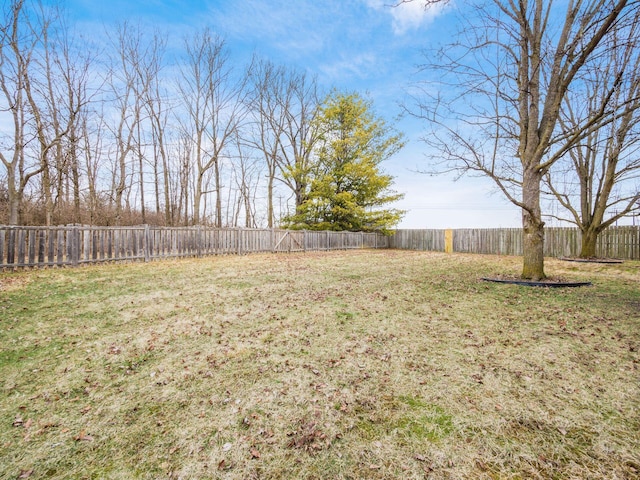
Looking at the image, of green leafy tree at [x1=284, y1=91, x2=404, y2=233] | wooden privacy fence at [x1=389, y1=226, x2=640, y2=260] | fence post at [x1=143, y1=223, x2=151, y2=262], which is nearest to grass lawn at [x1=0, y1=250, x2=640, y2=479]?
fence post at [x1=143, y1=223, x2=151, y2=262]

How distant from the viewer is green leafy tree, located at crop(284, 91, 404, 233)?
19616 millimetres

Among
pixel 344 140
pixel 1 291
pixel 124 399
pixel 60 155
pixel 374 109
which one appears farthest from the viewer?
pixel 374 109

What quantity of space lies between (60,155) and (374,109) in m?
18.1

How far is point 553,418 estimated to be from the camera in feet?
6.68

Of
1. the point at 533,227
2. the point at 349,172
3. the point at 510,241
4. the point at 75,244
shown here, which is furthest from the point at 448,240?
the point at 75,244

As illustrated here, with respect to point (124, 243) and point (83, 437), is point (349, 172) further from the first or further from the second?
point (83, 437)

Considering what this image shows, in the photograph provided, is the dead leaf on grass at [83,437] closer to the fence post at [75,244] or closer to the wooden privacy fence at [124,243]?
the wooden privacy fence at [124,243]

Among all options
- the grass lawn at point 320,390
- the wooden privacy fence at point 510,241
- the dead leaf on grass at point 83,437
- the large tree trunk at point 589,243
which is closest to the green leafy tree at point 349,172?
the wooden privacy fence at point 510,241

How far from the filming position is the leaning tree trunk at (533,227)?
6812 mm

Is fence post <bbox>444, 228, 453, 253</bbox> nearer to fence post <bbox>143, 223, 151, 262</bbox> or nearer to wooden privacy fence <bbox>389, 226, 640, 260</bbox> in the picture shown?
wooden privacy fence <bbox>389, 226, 640, 260</bbox>

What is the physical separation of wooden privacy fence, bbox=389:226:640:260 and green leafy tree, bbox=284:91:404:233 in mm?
2977

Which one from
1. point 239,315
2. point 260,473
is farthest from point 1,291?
point 260,473

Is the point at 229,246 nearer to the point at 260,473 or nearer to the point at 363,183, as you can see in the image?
the point at 363,183

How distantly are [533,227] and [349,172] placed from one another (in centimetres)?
1343
